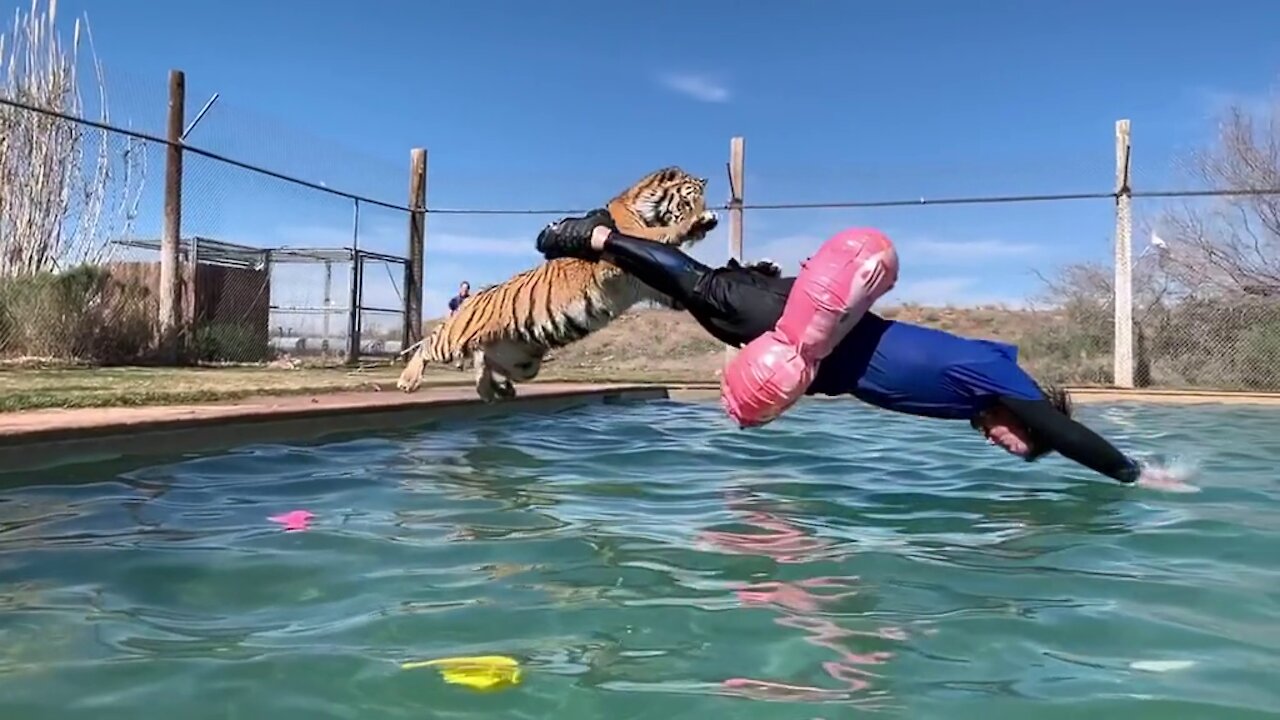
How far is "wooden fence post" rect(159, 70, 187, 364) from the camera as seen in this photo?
467 inches

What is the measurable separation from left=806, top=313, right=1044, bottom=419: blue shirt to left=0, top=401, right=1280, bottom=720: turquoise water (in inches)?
18.7

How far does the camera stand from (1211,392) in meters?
11.6

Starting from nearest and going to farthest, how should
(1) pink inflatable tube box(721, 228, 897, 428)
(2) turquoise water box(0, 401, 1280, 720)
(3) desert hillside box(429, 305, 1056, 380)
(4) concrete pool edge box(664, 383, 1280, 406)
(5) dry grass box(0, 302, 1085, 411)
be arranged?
(2) turquoise water box(0, 401, 1280, 720) < (1) pink inflatable tube box(721, 228, 897, 428) < (5) dry grass box(0, 302, 1085, 411) < (4) concrete pool edge box(664, 383, 1280, 406) < (3) desert hillside box(429, 305, 1056, 380)

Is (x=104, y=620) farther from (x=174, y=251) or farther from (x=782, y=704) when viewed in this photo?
(x=174, y=251)

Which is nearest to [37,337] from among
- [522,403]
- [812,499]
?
[522,403]

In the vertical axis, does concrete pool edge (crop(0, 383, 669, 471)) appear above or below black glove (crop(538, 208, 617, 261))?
below

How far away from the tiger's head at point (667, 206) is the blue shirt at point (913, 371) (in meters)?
1.33

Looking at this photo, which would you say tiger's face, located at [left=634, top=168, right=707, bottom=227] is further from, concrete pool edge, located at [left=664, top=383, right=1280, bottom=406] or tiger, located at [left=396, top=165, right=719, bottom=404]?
concrete pool edge, located at [left=664, top=383, right=1280, bottom=406]

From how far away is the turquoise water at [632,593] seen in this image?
214 cm

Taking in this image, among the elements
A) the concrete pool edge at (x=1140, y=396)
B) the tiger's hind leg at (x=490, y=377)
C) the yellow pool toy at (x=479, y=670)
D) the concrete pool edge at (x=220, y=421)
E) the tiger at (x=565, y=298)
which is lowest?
the yellow pool toy at (x=479, y=670)

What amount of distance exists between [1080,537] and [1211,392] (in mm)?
8934

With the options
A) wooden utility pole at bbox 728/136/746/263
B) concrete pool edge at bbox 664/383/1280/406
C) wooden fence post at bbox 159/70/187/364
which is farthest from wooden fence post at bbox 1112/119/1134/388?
wooden fence post at bbox 159/70/187/364

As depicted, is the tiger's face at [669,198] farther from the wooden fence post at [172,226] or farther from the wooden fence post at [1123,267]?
the wooden fence post at [1123,267]

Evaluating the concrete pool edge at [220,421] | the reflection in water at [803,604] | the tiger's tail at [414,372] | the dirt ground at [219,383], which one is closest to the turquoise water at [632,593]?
the reflection in water at [803,604]
